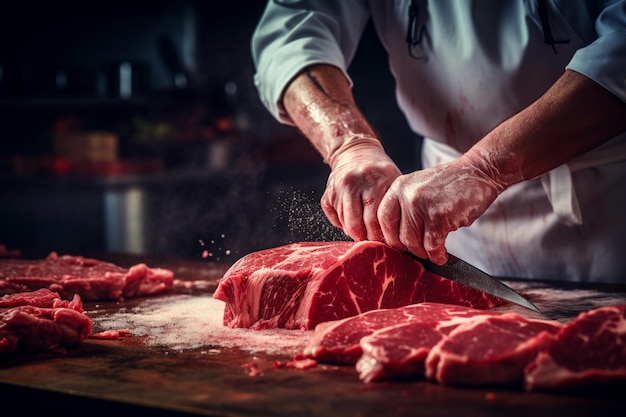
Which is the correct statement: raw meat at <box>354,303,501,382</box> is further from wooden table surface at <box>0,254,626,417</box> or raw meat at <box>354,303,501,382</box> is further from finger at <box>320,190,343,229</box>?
finger at <box>320,190,343,229</box>

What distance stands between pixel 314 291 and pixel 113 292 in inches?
32.6

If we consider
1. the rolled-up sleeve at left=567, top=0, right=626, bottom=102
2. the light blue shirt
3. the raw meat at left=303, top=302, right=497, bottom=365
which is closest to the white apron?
the light blue shirt

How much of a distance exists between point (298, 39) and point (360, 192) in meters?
1.03

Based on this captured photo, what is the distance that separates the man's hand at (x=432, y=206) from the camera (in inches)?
84.8

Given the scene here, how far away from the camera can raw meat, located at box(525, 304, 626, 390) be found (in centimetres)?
150

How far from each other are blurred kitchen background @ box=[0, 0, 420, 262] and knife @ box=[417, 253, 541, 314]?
297 cm

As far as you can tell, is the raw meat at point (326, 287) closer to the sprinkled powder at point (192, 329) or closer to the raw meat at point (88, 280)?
the sprinkled powder at point (192, 329)

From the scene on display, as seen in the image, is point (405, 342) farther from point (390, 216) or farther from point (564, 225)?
point (564, 225)

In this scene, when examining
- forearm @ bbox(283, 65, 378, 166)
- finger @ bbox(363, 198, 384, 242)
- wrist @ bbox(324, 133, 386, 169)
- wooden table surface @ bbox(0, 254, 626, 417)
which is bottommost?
wooden table surface @ bbox(0, 254, 626, 417)

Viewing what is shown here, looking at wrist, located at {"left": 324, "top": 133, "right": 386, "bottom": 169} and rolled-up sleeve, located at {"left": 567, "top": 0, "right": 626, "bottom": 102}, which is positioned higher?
rolled-up sleeve, located at {"left": 567, "top": 0, "right": 626, "bottom": 102}

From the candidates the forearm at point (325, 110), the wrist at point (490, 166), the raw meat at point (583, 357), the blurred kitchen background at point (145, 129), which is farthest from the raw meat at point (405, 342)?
the blurred kitchen background at point (145, 129)

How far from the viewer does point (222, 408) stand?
144 centimetres

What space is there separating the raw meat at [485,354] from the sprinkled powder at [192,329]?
0.43 metres

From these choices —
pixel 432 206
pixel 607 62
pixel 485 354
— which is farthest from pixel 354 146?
pixel 485 354
